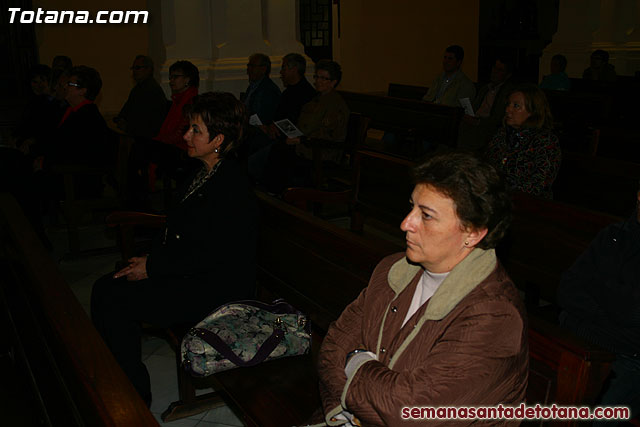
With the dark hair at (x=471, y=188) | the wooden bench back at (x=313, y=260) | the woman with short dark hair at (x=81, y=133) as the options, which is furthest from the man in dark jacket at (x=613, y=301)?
the woman with short dark hair at (x=81, y=133)

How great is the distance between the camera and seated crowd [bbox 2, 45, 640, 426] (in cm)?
162

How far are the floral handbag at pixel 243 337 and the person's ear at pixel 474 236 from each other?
1006 mm

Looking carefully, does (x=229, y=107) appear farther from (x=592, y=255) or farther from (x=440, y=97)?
(x=440, y=97)

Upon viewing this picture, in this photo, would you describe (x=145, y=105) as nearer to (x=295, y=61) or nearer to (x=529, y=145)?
(x=295, y=61)

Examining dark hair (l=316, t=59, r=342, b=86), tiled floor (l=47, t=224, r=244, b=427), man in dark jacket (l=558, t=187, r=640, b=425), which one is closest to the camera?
man in dark jacket (l=558, t=187, r=640, b=425)

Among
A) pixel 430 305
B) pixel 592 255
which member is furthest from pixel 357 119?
pixel 430 305

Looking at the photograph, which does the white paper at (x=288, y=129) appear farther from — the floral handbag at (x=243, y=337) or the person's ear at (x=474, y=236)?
the person's ear at (x=474, y=236)

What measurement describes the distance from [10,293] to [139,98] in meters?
4.31

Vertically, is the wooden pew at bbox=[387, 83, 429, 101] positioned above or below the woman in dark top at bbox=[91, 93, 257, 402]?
above

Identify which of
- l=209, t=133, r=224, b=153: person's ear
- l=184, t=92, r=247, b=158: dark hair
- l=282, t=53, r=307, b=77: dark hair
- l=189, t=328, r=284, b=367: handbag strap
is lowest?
l=189, t=328, r=284, b=367: handbag strap

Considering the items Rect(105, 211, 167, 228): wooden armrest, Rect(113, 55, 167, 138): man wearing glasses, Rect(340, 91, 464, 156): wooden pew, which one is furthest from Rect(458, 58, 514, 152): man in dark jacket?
Rect(105, 211, 167, 228): wooden armrest

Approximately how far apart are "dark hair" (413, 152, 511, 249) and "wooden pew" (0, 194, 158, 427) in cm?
89

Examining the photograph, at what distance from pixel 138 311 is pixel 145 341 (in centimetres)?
113

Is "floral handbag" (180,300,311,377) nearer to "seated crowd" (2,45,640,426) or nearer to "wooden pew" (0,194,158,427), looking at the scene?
"seated crowd" (2,45,640,426)
